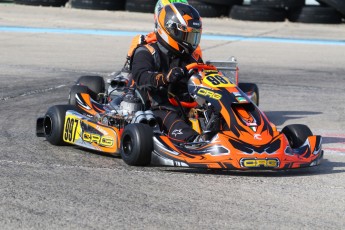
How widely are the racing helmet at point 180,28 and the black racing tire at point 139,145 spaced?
3.43ft

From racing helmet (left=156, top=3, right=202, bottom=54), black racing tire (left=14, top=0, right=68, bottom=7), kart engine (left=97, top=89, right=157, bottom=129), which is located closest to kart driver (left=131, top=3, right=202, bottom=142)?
racing helmet (left=156, top=3, right=202, bottom=54)

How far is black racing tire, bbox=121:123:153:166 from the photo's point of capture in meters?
5.97

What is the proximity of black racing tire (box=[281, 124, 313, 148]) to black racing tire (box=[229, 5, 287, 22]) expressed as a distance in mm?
11776

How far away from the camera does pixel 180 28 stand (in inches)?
270

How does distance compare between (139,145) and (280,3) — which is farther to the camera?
(280,3)

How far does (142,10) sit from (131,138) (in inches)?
511

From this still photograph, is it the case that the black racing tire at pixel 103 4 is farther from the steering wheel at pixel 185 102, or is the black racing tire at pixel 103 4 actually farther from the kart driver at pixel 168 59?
the steering wheel at pixel 185 102

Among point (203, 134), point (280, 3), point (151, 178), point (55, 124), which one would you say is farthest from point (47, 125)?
point (280, 3)

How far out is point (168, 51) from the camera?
6977 mm

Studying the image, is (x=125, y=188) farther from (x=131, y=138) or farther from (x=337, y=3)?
(x=337, y=3)

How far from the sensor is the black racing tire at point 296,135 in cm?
633

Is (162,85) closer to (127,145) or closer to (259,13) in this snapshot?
(127,145)

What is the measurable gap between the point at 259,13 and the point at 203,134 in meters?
12.2

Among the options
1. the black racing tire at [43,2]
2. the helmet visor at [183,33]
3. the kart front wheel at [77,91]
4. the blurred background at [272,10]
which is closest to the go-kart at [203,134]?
the helmet visor at [183,33]
